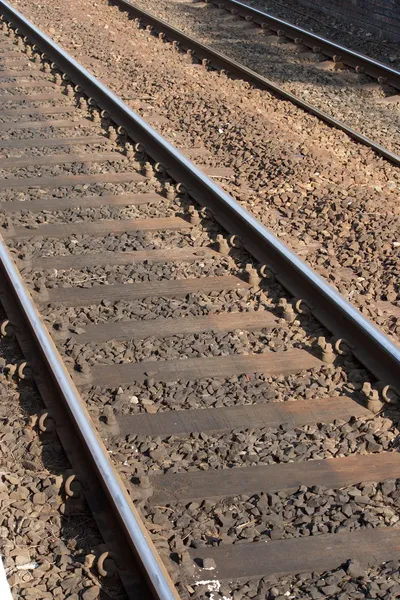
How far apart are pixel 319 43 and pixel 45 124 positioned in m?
5.54

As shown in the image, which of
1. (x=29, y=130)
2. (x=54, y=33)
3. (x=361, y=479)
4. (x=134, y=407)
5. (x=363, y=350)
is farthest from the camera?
(x=54, y=33)

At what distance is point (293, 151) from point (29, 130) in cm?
256

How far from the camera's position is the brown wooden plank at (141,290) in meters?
5.87

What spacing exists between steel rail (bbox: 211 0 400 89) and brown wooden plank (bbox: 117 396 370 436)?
781cm

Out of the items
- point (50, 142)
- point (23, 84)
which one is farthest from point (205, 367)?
point (23, 84)

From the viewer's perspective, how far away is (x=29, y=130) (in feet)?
30.6

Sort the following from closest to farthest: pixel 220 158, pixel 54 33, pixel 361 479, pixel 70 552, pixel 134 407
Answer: pixel 70 552, pixel 361 479, pixel 134 407, pixel 220 158, pixel 54 33

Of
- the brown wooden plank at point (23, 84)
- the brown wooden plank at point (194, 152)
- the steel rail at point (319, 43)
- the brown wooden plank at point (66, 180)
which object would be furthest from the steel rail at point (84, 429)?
the steel rail at point (319, 43)

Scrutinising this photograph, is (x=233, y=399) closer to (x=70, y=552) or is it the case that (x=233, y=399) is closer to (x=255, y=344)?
(x=255, y=344)

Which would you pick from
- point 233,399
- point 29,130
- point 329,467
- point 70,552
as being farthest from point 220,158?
point 70,552

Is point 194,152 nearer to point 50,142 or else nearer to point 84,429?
point 50,142

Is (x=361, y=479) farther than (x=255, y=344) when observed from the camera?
No

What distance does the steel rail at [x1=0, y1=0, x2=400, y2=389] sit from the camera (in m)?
5.12

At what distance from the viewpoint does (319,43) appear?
1364 cm
